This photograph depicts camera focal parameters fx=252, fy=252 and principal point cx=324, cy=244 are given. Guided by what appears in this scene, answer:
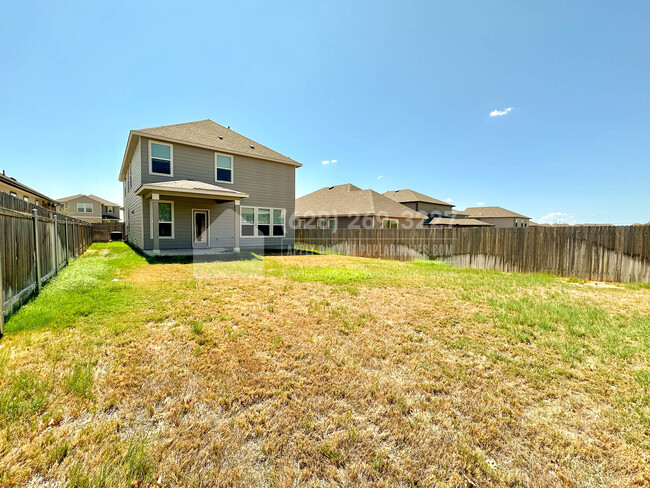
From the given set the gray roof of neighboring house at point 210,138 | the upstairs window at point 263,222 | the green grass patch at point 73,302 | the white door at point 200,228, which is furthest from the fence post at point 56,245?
the upstairs window at point 263,222

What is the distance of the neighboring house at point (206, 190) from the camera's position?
11.4 meters

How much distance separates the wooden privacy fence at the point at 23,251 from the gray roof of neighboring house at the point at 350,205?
16.6 meters

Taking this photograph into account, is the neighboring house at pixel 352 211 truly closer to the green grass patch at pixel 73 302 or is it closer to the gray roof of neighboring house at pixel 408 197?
the gray roof of neighboring house at pixel 408 197

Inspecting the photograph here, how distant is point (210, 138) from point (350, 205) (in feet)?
38.7

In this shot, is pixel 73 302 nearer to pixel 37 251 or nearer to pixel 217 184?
pixel 37 251

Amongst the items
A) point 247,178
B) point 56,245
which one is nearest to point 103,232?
point 247,178

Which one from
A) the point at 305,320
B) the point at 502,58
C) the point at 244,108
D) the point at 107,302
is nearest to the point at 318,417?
the point at 305,320

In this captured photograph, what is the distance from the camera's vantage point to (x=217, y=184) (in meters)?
13.5

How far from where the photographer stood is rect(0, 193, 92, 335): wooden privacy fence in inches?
144

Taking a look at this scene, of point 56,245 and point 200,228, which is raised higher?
point 200,228

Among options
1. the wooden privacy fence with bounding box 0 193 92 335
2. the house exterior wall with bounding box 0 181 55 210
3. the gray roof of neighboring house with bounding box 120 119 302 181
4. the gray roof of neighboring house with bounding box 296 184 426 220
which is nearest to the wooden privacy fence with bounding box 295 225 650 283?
the gray roof of neighboring house with bounding box 296 184 426 220

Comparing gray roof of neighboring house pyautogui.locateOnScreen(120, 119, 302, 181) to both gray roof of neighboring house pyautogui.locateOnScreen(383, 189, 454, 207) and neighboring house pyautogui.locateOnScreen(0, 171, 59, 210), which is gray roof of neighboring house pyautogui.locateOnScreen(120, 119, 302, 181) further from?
gray roof of neighboring house pyautogui.locateOnScreen(383, 189, 454, 207)

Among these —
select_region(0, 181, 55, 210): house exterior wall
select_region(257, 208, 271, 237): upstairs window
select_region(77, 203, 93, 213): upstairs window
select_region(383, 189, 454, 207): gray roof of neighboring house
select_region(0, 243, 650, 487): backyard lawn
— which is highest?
select_region(383, 189, 454, 207): gray roof of neighboring house

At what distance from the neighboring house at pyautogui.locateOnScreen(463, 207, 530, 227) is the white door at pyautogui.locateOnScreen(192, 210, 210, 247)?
138 feet
